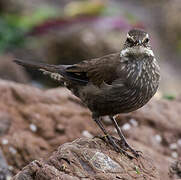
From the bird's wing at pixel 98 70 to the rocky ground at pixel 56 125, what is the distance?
1476mm

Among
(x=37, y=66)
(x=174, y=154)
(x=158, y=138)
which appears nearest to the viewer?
(x=37, y=66)

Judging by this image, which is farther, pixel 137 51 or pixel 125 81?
pixel 125 81

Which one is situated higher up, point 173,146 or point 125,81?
point 173,146

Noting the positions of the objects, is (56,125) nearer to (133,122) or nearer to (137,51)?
(133,122)

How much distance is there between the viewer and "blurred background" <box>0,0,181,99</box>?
14.8 metres

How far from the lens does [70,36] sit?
15414 millimetres

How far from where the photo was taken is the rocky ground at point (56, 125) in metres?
8.55

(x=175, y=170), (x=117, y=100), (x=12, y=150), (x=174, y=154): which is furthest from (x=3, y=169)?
(x=174, y=154)

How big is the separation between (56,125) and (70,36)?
6.76 meters

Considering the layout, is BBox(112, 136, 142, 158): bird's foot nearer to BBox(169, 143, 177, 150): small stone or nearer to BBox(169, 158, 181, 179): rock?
BBox(169, 158, 181, 179): rock

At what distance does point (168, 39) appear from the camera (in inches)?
743

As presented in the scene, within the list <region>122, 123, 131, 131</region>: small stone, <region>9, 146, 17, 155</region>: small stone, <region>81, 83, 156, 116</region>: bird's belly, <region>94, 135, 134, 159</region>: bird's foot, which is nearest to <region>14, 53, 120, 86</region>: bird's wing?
<region>81, 83, 156, 116</region>: bird's belly

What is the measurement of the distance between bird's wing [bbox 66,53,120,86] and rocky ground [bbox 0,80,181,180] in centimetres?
148

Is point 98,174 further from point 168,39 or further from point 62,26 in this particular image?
point 168,39
